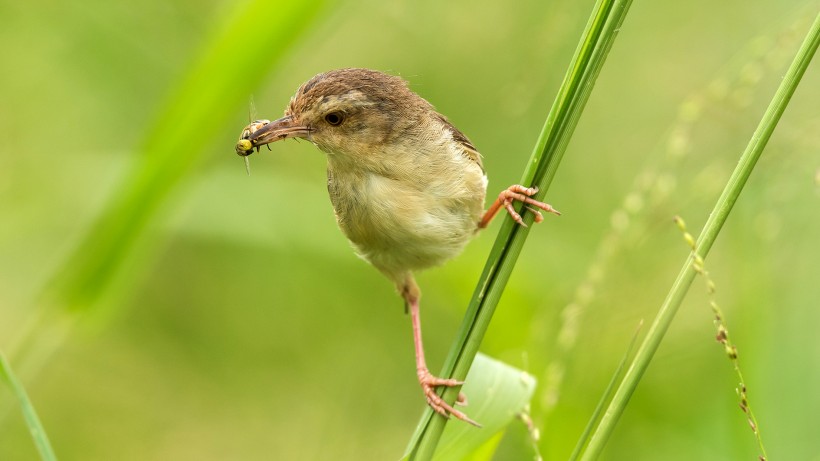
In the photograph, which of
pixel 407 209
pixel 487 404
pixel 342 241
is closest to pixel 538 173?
pixel 487 404

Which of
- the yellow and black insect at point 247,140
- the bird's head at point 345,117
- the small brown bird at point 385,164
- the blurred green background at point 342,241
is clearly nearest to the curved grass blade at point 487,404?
the small brown bird at point 385,164

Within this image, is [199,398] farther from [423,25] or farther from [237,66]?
[237,66]

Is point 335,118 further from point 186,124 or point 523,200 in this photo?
point 523,200

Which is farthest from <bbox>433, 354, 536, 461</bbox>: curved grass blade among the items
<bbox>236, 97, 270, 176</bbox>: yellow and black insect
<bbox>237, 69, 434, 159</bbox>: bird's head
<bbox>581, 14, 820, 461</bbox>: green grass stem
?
<bbox>236, 97, 270, 176</bbox>: yellow and black insect

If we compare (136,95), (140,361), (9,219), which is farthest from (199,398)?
(136,95)

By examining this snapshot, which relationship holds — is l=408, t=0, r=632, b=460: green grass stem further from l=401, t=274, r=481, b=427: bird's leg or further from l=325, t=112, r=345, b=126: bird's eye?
l=325, t=112, r=345, b=126: bird's eye

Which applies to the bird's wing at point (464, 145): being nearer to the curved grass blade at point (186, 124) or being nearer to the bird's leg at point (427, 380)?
the bird's leg at point (427, 380)
